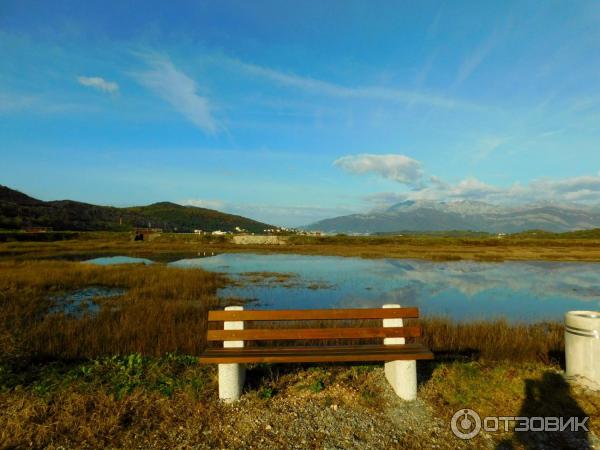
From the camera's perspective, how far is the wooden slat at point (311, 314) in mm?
6414

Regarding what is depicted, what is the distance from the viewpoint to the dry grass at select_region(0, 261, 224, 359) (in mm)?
9812

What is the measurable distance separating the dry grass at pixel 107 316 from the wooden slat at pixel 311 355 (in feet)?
13.1

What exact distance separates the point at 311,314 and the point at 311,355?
0.65m

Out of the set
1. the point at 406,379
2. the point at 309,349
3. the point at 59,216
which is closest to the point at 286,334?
the point at 309,349

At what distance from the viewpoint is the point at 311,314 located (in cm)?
656

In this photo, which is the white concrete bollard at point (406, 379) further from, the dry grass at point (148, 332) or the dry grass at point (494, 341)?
the dry grass at point (148, 332)

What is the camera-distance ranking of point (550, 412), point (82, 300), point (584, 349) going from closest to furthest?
1. point (550, 412)
2. point (584, 349)
3. point (82, 300)

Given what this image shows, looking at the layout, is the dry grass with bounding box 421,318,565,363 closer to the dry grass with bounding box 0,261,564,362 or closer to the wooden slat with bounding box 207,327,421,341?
the dry grass with bounding box 0,261,564,362

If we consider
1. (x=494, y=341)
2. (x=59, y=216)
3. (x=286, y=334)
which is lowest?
(x=494, y=341)

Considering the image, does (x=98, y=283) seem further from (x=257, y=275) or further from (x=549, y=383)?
(x=549, y=383)

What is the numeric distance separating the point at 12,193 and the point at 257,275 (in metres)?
191

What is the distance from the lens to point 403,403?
636cm

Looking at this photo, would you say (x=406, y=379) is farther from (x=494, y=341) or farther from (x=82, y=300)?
(x=82, y=300)

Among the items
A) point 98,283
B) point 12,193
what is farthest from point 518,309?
point 12,193
